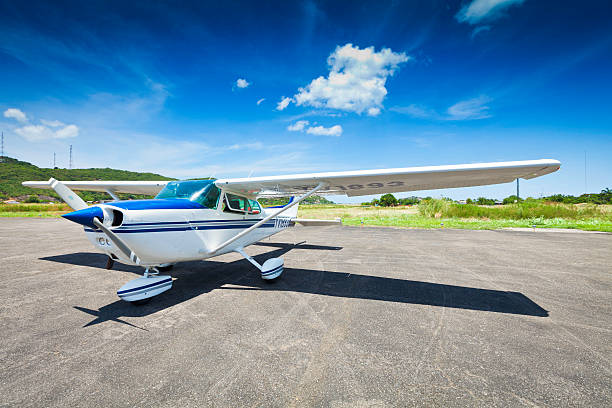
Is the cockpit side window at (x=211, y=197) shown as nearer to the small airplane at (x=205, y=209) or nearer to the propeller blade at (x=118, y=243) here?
the small airplane at (x=205, y=209)

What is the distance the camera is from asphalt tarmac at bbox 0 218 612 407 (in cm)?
212

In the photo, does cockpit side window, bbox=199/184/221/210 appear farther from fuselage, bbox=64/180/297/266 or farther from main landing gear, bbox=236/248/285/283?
main landing gear, bbox=236/248/285/283

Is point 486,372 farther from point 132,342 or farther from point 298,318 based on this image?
point 132,342

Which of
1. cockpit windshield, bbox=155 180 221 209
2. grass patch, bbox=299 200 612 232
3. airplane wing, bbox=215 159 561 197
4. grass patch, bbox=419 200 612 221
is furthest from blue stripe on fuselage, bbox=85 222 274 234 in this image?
grass patch, bbox=419 200 612 221

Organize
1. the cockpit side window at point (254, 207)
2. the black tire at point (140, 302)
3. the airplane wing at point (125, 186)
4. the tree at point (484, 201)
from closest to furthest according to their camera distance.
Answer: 1. the black tire at point (140, 302)
2. the cockpit side window at point (254, 207)
3. the airplane wing at point (125, 186)
4. the tree at point (484, 201)

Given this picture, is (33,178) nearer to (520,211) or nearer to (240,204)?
(240,204)

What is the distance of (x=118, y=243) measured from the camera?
147 inches

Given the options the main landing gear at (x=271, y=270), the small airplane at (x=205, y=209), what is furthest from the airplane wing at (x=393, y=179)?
the main landing gear at (x=271, y=270)

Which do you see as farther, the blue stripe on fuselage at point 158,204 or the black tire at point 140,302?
the black tire at point 140,302

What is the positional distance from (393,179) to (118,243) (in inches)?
182

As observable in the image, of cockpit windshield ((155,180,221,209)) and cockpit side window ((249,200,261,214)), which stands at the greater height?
cockpit windshield ((155,180,221,209))

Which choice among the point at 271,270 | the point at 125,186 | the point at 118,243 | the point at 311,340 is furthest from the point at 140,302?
the point at 125,186

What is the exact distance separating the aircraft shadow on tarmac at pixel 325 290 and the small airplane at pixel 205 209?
0.31m

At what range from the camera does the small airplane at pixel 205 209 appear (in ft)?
12.2
